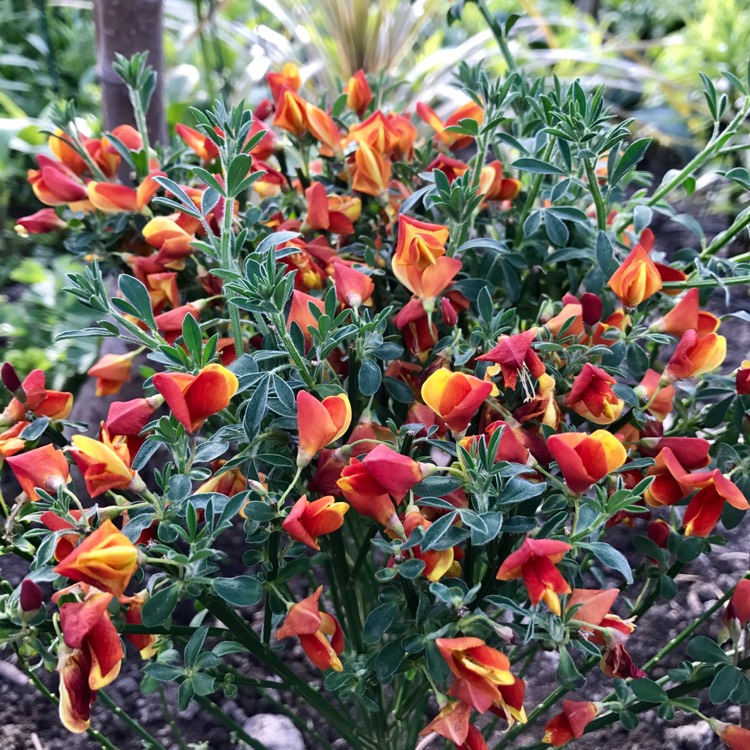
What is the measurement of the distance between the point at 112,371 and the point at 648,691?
2.01ft

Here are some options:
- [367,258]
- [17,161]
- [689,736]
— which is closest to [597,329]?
[367,258]

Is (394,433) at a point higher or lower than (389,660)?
higher

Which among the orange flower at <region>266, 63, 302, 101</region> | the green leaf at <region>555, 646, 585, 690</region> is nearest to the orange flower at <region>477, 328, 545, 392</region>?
the green leaf at <region>555, 646, 585, 690</region>

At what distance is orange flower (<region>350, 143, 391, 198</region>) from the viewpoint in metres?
0.85

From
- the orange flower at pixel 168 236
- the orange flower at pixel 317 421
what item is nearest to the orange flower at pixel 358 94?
the orange flower at pixel 168 236

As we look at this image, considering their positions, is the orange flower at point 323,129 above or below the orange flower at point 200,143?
above

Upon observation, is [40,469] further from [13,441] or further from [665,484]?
[665,484]

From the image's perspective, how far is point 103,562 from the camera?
52cm

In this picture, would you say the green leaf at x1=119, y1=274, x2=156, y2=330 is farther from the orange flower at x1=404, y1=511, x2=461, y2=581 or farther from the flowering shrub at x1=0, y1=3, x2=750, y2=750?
the orange flower at x1=404, y1=511, x2=461, y2=581

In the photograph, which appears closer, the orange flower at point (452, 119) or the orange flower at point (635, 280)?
the orange flower at point (635, 280)

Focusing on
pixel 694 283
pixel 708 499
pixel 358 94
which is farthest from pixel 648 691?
pixel 358 94

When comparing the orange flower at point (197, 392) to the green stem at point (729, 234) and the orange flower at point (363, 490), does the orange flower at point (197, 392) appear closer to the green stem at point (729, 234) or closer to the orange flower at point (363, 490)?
the orange flower at point (363, 490)

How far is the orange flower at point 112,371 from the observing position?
0.84 meters

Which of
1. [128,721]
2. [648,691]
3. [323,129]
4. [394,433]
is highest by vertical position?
[323,129]
